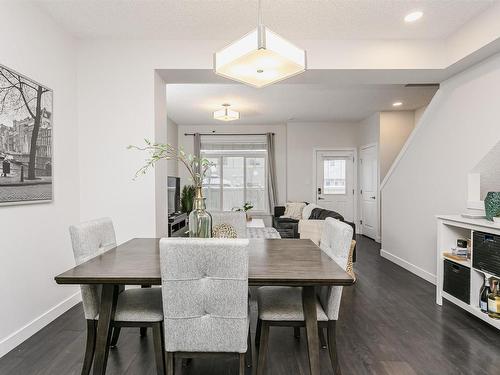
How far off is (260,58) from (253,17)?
3.64ft

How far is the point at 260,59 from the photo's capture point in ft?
6.21

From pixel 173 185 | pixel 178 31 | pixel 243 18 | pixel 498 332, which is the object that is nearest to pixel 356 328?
pixel 498 332

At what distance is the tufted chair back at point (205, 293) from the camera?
1.42 meters

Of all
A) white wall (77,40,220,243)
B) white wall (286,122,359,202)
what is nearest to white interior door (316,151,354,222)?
white wall (286,122,359,202)

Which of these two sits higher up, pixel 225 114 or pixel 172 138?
pixel 225 114

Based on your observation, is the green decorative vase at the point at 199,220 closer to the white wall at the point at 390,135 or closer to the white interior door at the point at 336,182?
the white wall at the point at 390,135

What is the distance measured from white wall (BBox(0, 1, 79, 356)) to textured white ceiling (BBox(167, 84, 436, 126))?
6.30ft

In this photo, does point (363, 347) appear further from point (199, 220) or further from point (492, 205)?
point (492, 205)

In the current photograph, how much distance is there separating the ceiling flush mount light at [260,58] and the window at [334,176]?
553 cm

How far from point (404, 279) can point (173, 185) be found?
3.76m

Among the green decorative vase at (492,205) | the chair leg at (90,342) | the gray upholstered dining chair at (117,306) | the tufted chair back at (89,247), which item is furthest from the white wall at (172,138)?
the green decorative vase at (492,205)

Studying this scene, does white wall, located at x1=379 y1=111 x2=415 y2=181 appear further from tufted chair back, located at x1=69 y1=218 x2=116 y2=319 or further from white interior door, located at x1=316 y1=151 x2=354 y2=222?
tufted chair back, located at x1=69 y1=218 x2=116 y2=319

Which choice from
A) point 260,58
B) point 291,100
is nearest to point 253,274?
point 260,58

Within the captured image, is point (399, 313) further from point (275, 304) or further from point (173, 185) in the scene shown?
point (173, 185)
